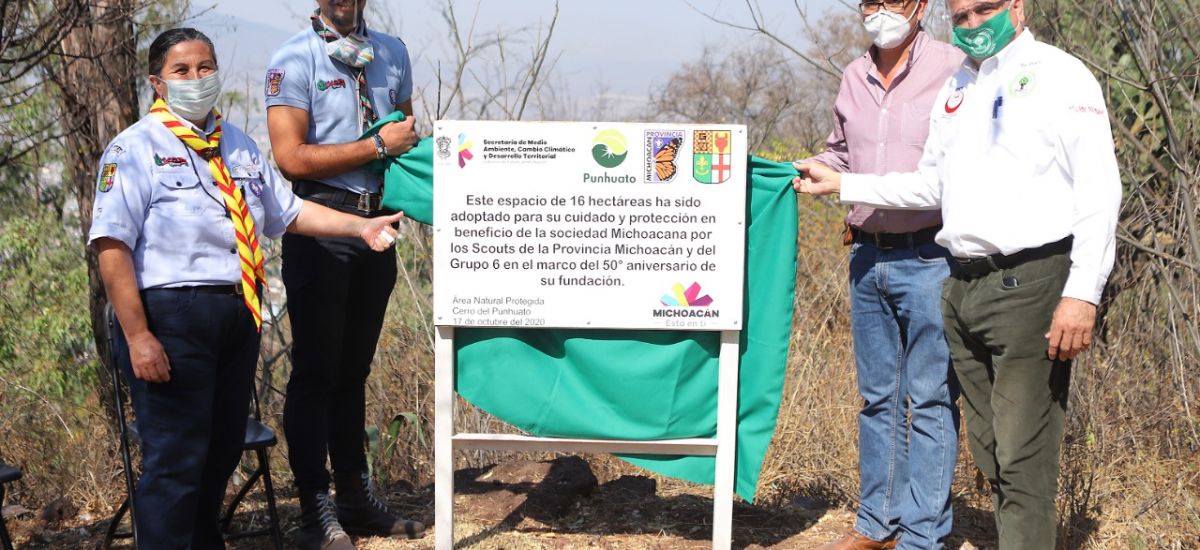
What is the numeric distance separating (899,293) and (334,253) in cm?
214

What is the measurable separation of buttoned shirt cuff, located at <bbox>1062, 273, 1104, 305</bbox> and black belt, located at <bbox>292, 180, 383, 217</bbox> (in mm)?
2486

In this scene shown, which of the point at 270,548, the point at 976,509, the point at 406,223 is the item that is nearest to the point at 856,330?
the point at 976,509

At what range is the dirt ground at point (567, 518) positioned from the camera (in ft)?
15.4

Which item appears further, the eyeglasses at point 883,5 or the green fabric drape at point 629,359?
the green fabric drape at point 629,359

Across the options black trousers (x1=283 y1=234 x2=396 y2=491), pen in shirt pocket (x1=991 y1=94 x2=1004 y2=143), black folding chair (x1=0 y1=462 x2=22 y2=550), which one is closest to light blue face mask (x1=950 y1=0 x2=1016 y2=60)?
pen in shirt pocket (x1=991 y1=94 x2=1004 y2=143)

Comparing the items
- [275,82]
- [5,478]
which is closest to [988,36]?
[275,82]

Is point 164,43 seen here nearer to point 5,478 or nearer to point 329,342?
point 329,342

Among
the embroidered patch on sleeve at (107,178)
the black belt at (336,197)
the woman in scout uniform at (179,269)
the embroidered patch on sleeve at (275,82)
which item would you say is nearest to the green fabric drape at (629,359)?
the black belt at (336,197)

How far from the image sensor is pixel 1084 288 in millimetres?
3184

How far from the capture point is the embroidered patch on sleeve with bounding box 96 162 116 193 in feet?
11.1

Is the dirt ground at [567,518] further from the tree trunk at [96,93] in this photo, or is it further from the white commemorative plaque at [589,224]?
the tree trunk at [96,93]

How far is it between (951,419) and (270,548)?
2.83 meters

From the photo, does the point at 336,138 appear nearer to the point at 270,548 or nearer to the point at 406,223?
the point at 270,548

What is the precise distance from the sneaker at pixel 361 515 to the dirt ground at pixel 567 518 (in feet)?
0.16
